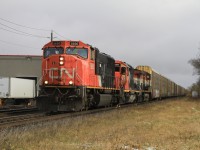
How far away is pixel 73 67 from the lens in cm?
Result: 1853

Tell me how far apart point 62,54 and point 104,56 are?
5561 mm

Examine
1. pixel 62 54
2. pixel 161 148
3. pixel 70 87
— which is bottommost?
pixel 161 148

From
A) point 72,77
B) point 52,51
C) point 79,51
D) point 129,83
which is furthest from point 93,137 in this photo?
point 129,83

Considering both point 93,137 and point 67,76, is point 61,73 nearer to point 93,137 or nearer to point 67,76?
point 67,76

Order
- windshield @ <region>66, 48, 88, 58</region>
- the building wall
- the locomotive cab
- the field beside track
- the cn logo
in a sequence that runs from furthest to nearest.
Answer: the building wall
windshield @ <region>66, 48, 88, 58</region>
the cn logo
the locomotive cab
the field beside track

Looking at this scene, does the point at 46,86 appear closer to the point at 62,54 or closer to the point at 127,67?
the point at 62,54

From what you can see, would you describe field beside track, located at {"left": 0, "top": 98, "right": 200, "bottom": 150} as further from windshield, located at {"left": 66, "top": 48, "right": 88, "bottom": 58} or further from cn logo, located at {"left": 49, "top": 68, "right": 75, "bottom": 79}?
windshield, located at {"left": 66, "top": 48, "right": 88, "bottom": 58}

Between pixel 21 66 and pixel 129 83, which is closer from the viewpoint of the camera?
pixel 129 83

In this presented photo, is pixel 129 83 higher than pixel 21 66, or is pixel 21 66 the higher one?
pixel 21 66

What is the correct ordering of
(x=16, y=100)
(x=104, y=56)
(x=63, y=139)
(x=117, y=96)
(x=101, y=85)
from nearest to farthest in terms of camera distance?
1. (x=63, y=139)
2. (x=101, y=85)
3. (x=104, y=56)
4. (x=117, y=96)
5. (x=16, y=100)

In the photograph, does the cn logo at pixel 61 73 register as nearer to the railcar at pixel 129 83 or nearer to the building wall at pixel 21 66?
the railcar at pixel 129 83

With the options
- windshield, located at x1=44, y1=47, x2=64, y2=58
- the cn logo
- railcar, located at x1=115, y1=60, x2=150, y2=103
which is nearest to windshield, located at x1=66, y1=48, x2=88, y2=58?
windshield, located at x1=44, y1=47, x2=64, y2=58

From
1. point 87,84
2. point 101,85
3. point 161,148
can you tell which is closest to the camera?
point 161,148

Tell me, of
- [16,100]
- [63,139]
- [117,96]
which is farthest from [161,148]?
[16,100]
